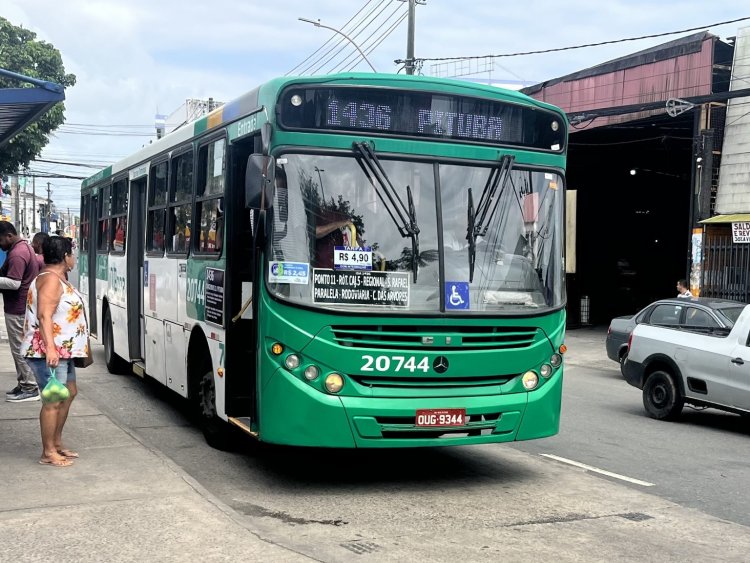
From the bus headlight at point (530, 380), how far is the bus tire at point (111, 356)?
7.64m

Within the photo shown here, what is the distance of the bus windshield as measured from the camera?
6605mm

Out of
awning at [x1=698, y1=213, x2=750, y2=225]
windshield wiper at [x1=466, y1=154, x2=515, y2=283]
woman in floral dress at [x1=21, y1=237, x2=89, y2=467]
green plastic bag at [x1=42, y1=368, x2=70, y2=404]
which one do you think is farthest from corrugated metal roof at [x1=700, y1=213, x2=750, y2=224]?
green plastic bag at [x1=42, y1=368, x2=70, y2=404]

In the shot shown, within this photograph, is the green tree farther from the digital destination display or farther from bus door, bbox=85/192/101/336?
the digital destination display

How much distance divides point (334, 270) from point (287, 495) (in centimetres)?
176

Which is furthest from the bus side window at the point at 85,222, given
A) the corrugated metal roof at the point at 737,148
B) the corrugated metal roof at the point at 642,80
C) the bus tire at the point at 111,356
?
the corrugated metal roof at the point at 737,148

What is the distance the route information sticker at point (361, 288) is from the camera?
260 inches

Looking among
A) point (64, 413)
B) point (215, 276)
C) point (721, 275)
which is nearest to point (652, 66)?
point (721, 275)

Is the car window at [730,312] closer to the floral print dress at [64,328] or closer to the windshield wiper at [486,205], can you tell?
the windshield wiper at [486,205]

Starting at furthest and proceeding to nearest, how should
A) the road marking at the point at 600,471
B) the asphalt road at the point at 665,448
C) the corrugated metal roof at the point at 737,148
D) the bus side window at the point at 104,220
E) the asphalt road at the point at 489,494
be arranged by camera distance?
the corrugated metal roof at the point at 737,148
the bus side window at the point at 104,220
the road marking at the point at 600,471
the asphalt road at the point at 665,448
the asphalt road at the point at 489,494

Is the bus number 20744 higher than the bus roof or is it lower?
lower

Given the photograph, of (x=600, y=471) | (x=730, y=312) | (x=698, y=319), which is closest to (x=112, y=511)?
(x=600, y=471)

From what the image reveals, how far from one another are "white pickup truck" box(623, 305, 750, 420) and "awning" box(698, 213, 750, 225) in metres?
7.65

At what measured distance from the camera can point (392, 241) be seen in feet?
22.1

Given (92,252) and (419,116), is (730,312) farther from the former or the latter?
(92,252)
